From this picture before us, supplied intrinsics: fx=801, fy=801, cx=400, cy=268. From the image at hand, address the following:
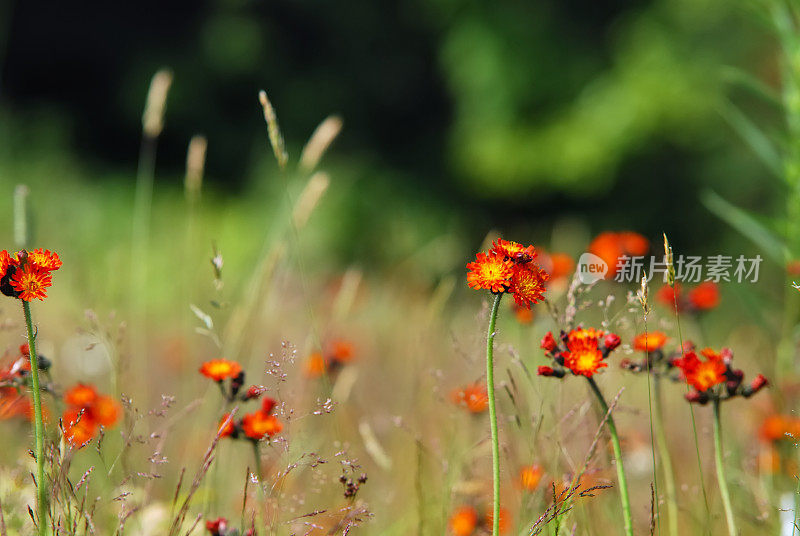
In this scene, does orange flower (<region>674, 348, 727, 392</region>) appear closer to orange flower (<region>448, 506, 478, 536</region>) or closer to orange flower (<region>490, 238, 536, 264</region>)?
orange flower (<region>490, 238, 536, 264</region>)

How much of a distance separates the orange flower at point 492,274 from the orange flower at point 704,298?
729mm

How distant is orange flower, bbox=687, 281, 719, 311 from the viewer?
1.43 meters

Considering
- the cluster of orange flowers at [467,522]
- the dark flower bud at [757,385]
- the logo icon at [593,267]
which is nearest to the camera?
the dark flower bud at [757,385]

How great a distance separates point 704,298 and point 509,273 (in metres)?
0.74

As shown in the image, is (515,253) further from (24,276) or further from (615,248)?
(615,248)

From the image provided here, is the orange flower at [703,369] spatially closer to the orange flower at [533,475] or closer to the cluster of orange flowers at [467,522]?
the orange flower at [533,475]

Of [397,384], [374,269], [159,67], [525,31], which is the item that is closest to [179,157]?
[159,67]

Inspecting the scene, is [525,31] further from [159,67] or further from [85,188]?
[85,188]

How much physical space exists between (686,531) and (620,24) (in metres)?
6.00

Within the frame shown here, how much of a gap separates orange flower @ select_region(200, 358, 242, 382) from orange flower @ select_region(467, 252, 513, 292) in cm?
40

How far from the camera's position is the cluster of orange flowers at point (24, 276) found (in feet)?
2.76

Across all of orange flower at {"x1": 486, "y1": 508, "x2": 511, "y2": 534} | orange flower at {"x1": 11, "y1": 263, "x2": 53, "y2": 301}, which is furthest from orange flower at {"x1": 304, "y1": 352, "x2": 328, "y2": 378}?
orange flower at {"x1": 11, "y1": 263, "x2": 53, "y2": 301}

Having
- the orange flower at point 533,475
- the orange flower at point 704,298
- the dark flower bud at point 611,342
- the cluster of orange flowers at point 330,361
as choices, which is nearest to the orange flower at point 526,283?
the dark flower bud at point 611,342

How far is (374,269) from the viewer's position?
624 cm
